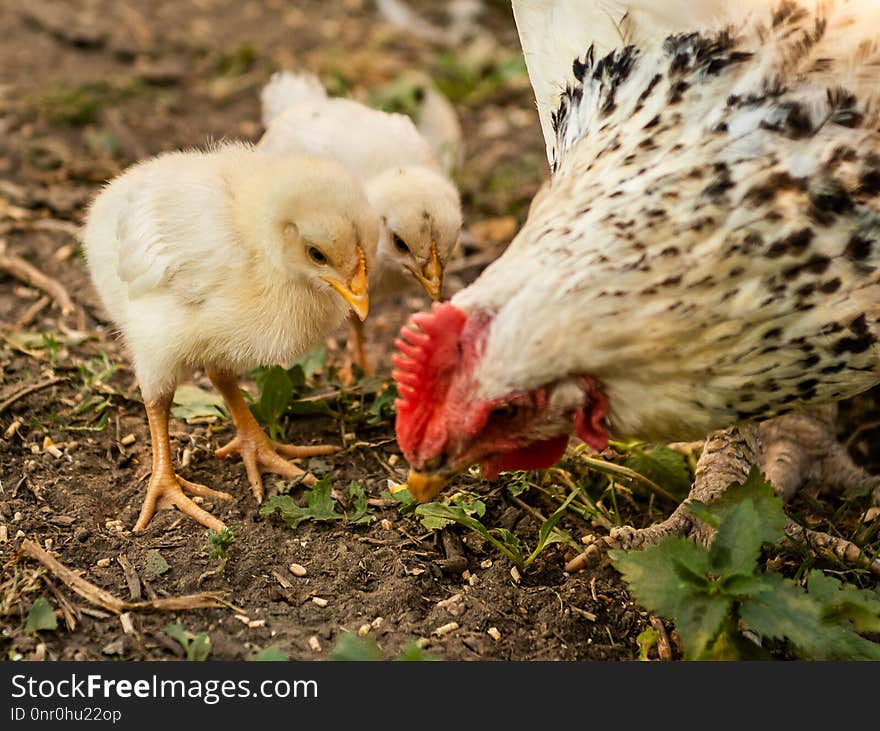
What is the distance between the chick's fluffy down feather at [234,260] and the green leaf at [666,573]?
997mm

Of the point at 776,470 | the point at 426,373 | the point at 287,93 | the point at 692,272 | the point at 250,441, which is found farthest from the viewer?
the point at 287,93

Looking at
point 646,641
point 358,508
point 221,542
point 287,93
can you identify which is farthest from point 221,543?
point 287,93

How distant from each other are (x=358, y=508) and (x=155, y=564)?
535 mm

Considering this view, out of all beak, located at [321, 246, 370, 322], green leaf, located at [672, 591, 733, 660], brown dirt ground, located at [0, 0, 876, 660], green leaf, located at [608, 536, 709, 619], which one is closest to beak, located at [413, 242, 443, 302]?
brown dirt ground, located at [0, 0, 876, 660]

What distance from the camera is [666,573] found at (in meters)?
2.24

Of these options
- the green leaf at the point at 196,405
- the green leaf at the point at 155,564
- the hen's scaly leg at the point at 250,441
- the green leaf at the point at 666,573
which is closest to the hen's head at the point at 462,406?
the green leaf at the point at 666,573

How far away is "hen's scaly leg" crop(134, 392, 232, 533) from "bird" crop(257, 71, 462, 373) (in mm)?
800

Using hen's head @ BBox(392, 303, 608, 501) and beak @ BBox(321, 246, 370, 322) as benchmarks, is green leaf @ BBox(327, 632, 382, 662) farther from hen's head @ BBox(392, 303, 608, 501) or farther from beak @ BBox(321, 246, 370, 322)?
beak @ BBox(321, 246, 370, 322)

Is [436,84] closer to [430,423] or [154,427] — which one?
[154,427]

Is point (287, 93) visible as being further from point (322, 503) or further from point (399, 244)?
point (322, 503)

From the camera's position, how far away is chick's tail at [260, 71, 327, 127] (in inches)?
166

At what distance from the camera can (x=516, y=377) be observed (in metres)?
2.06

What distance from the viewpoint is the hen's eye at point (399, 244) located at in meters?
3.32

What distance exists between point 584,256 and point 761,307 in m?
0.35
